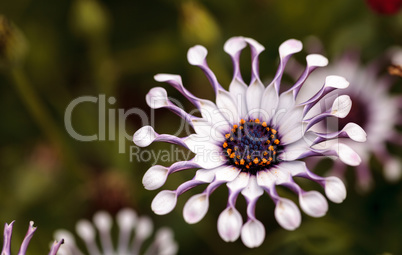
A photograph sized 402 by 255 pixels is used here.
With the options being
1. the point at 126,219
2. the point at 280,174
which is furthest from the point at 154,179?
the point at 126,219

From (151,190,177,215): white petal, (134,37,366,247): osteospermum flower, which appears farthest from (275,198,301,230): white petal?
(151,190,177,215): white petal

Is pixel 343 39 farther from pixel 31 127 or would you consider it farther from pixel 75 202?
pixel 31 127

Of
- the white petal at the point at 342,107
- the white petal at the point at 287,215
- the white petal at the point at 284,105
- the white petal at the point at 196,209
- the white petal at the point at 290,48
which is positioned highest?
the white petal at the point at 290,48

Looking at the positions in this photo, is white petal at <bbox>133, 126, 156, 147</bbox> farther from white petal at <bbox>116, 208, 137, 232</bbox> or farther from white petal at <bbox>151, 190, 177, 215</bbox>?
white petal at <bbox>116, 208, 137, 232</bbox>

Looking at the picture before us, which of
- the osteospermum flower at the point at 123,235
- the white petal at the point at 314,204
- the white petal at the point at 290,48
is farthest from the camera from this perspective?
the osteospermum flower at the point at 123,235

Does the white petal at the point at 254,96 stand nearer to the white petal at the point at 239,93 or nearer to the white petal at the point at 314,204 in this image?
the white petal at the point at 239,93

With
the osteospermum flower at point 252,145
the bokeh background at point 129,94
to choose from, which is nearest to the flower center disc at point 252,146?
the osteospermum flower at point 252,145
